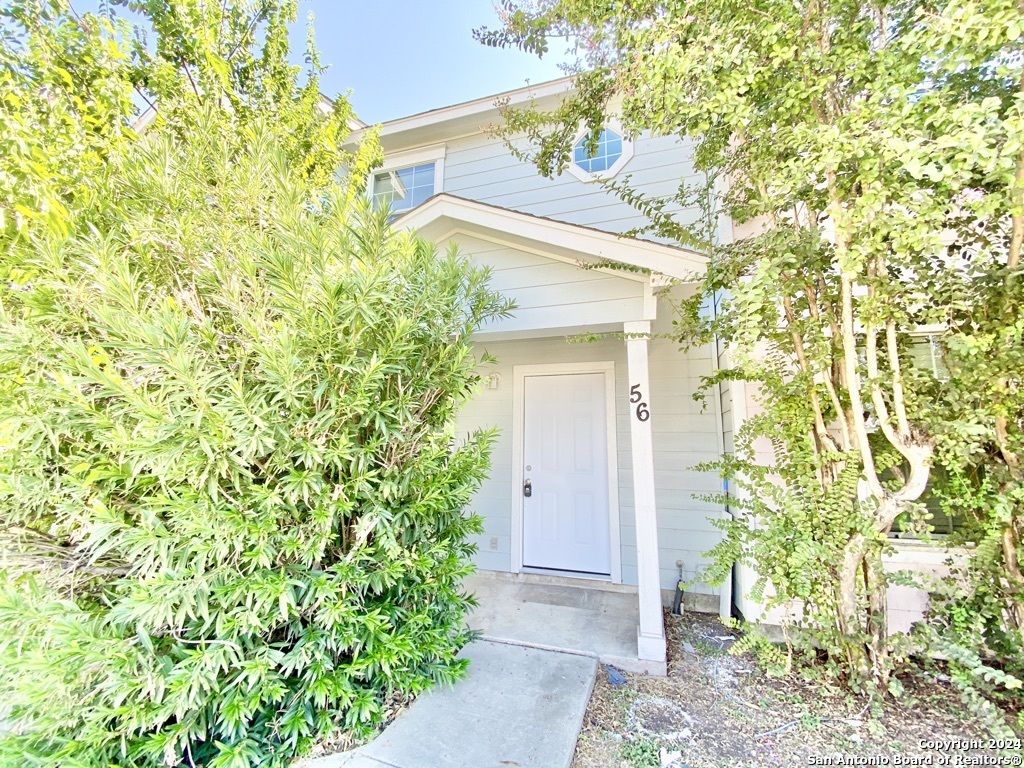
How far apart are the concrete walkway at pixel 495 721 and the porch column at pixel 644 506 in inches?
18.0

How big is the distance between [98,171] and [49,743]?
275 centimetres

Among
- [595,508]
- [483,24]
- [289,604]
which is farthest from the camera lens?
[595,508]

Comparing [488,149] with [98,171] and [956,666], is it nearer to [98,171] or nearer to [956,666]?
[98,171]

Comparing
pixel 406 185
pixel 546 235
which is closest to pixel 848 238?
pixel 546 235

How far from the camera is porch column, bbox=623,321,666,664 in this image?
9.63ft

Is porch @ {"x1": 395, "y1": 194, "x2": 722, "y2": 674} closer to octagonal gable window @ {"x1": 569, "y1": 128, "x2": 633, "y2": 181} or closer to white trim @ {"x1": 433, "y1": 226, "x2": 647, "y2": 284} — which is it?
white trim @ {"x1": 433, "y1": 226, "x2": 647, "y2": 284}

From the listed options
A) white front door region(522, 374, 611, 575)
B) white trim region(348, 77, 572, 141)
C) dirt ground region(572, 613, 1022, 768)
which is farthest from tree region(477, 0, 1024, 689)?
white trim region(348, 77, 572, 141)

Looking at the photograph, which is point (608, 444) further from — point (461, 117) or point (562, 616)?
point (461, 117)

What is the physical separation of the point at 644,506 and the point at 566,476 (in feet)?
4.98

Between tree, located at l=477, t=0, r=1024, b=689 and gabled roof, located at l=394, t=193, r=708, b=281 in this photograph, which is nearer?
tree, located at l=477, t=0, r=1024, b=689

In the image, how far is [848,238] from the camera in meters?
2.19

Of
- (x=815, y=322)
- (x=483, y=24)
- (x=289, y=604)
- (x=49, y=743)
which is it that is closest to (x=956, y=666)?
(x=815, y=322)

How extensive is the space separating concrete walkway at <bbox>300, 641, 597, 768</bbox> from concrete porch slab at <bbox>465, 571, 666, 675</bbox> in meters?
0.21

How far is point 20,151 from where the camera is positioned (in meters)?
2.21
